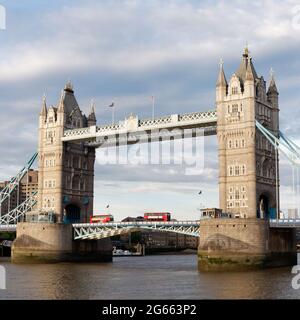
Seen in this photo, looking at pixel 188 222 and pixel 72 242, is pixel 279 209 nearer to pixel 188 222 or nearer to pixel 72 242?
pixel 188 222

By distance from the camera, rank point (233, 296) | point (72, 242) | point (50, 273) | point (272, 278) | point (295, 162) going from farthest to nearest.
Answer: point (72, 242), point (295, 162), point (50, 273), point (272, 278), point (233, 296)

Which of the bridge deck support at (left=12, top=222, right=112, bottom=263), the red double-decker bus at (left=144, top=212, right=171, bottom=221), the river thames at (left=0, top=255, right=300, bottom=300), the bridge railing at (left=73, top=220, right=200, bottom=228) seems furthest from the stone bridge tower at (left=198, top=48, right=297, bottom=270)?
the bridge deck support at (left=12, top=222, right=112, bottom=263)

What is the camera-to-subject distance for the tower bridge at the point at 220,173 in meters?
71.1

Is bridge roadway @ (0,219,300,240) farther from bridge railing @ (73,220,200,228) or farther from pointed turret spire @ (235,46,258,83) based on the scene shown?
pointed turret spire @ (235,46,258,83)

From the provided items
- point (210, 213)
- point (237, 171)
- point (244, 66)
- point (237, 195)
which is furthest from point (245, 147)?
point (244, 66)

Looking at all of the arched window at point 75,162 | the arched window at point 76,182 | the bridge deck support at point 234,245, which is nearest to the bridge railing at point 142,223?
the bridge deck support at point 234,245

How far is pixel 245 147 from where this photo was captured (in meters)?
77.8

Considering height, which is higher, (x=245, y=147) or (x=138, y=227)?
(x=245, y=147)

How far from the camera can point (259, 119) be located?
260 ft

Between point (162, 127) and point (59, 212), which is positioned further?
point (59, 212)

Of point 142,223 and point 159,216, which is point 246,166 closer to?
point 159,216

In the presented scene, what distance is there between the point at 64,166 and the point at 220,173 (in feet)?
97.0
